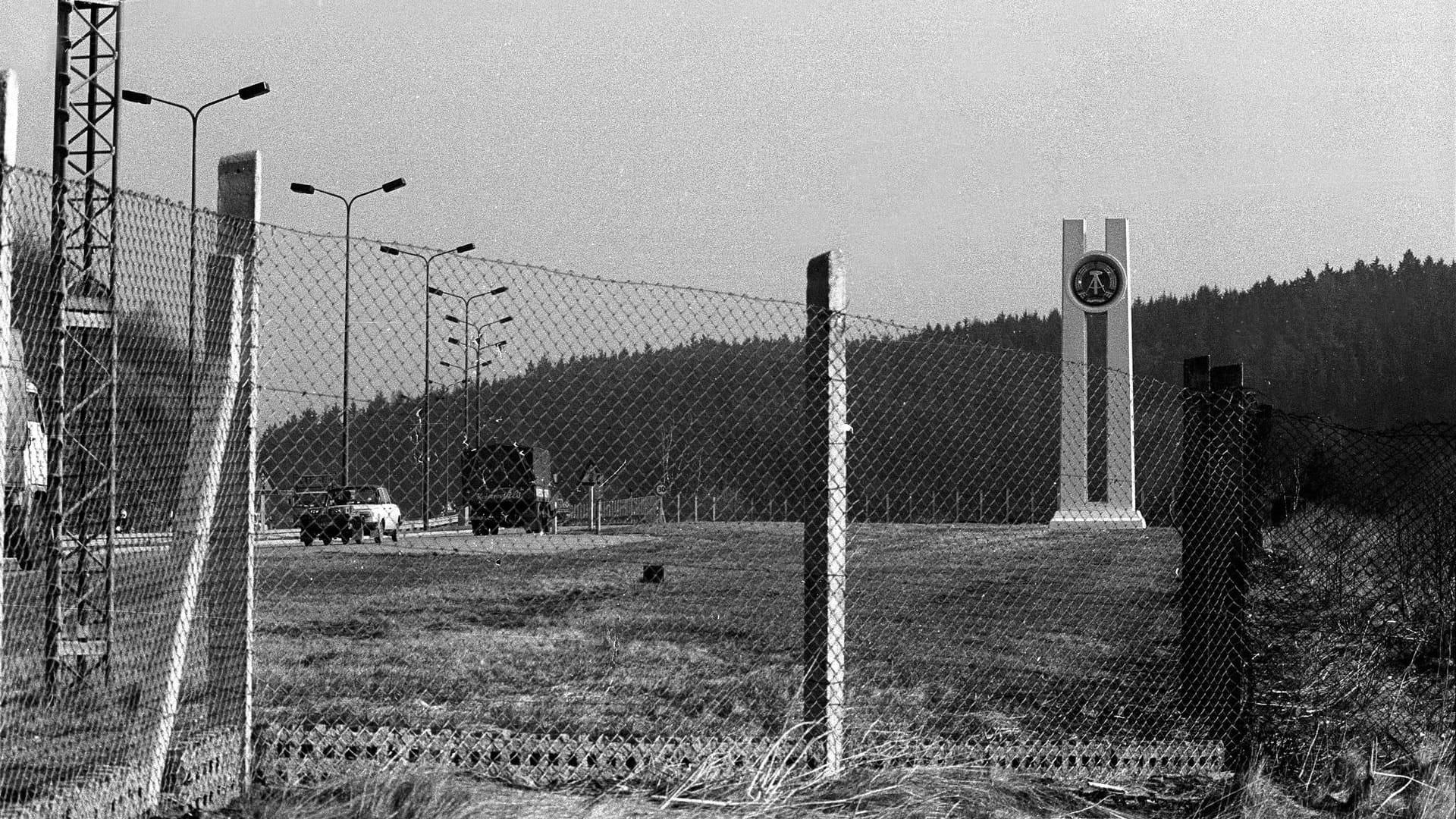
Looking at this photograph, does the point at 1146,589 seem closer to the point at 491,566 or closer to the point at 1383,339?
the point at 491,566

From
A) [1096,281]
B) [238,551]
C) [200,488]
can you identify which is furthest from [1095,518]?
[200,488]

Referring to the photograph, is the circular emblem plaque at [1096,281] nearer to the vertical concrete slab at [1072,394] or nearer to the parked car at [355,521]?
the vertical concrete slab at [1072,394]

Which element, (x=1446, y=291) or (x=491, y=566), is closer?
(x=491, y=566)

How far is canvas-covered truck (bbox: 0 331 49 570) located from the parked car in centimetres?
1088

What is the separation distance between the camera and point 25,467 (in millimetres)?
7402

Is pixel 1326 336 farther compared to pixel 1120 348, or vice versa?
pixel 1326 336

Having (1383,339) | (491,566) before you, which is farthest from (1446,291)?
(491,566)

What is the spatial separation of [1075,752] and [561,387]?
3551mm

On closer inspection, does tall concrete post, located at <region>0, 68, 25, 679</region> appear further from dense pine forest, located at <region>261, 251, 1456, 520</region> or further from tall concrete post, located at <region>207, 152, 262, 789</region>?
dense pine forest, located at <region>261, 251, 1456, 520</region>

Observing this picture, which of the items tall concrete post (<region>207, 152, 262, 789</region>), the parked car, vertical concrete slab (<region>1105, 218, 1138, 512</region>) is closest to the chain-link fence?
tall concrete post (<region>207, 152, 262, 789</region>)

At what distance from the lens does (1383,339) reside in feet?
438

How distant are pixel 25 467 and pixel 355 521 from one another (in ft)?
67.5

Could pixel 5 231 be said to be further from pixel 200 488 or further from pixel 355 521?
pixel 355 521

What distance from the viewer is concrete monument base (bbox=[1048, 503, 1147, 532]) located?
985 inches
